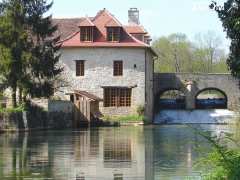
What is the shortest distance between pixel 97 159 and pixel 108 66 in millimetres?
33600

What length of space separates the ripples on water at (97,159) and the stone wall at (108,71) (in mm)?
23574

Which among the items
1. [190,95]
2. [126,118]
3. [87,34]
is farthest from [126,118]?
[190,95]

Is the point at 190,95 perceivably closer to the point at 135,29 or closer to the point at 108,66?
the point at 135,29

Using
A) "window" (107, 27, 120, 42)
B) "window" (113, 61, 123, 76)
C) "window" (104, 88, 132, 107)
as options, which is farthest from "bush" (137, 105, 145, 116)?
"window" (107, 27, 120, 42)

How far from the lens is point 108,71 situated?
185ft

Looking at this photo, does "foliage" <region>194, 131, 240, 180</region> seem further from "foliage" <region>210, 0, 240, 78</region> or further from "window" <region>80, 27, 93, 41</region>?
"window" <region>80, 27, 93, 41</region>

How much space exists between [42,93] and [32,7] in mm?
5841

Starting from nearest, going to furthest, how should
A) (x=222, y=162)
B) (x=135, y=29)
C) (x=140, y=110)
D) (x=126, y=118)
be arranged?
1. (x=222, y=162)
2. (x=126, y=118)
3. (x=140, y=110)
4. (x=135, y=29)

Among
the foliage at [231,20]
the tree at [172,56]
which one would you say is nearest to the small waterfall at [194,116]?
the tree at [172,56]

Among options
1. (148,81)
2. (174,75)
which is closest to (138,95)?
(148,81)

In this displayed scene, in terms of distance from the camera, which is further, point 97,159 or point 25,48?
point 25,48

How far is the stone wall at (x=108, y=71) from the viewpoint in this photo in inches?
2202

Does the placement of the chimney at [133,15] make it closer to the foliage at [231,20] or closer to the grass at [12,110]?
the grass at [12,110]

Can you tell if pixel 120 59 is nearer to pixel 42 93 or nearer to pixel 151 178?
pixel 42 93
